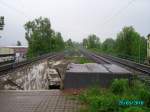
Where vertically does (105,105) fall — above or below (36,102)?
above

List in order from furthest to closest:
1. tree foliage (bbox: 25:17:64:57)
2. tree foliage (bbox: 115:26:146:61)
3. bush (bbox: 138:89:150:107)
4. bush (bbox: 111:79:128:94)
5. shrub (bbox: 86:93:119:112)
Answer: tree foliage (bbox: 25:17:64:57) → tree foliage (bbox: 115:26:146:61) → bush (bbox: 111:79:128:94) → bush (bbox: 138:89:150:107) → shrub (bbox: 86:93:119:112)

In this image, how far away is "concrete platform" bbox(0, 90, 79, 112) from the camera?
841cm

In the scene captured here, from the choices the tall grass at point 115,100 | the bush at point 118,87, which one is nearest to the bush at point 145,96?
the tall grass at point 115,100

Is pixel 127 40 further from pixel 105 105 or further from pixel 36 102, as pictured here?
pixel 105 105

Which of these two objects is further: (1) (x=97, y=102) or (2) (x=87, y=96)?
(2) (x=87, y=96)

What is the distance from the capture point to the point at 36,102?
9.42 meters

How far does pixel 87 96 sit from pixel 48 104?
1.49m

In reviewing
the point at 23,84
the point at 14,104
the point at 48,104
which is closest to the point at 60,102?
the point at 48,104

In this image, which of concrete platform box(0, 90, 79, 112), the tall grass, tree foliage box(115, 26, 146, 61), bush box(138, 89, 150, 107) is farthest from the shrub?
tree foliage box(115, 26, 146, 61)

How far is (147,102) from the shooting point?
8367 millimetres

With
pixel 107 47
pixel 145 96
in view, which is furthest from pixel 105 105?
pixel 107 47

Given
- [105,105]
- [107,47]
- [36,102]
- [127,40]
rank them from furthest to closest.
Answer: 1. [107,47]
2. [127,40]
3. [36,102]
4. [105,105]

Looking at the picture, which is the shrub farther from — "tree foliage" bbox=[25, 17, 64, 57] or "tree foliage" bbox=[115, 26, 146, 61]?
"tree foliage" bbox=[25, 17, 64, 57]

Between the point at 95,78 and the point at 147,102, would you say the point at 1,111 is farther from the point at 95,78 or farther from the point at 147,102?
the point at 95,78
